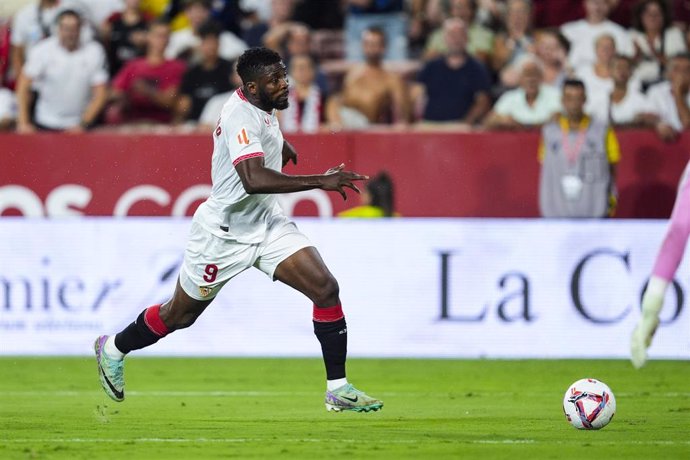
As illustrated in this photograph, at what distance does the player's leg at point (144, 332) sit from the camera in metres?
8.93

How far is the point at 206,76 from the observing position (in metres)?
15.5

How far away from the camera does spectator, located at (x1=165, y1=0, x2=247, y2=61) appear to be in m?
16.0

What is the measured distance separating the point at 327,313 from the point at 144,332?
1316 millimetres

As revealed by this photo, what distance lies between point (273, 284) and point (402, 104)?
3374 mm

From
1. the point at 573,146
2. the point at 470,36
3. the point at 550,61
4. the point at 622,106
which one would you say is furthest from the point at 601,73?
the point at 470,36

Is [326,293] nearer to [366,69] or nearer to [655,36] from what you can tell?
[366,69]

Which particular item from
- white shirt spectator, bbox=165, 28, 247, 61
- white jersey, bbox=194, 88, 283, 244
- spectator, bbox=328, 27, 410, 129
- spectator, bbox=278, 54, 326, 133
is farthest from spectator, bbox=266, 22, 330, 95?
white jersey, bbox=194, 88, 283, 244

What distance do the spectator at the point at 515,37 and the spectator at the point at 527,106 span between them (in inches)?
29.8

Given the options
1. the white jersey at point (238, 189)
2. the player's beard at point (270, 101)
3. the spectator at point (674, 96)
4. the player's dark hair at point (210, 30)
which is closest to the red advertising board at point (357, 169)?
the spectator at point (674, 96)

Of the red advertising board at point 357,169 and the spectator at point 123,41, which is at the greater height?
the spectator at point 123,41

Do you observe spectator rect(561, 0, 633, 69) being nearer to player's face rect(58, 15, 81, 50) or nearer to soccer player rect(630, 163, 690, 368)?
player's face rect(58, 15, 81, 50)

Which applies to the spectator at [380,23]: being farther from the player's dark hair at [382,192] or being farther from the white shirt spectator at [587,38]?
the player's dark hair at [382,192]

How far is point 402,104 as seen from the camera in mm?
15656

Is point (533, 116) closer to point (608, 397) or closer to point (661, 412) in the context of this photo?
point (661, 412)
